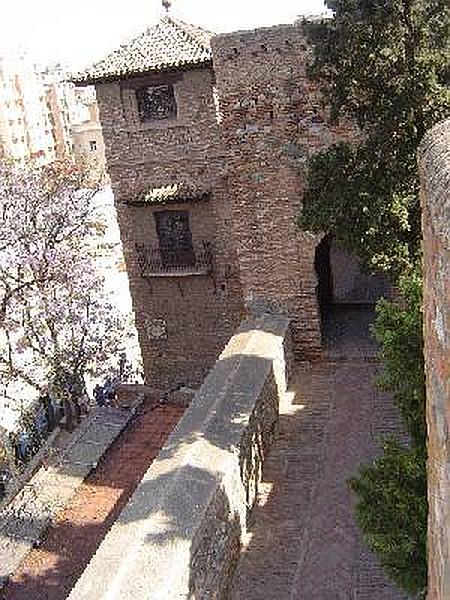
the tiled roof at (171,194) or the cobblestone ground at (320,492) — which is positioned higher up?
the tiled roof at (171,194)

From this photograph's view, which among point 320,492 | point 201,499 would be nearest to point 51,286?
point 320,492

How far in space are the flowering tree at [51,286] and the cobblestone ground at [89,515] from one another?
250 centimetres

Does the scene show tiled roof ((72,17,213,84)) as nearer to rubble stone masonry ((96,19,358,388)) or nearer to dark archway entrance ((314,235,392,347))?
rubble stone masonry ((96,19,358,388))

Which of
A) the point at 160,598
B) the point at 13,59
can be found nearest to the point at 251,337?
the point at 160,598

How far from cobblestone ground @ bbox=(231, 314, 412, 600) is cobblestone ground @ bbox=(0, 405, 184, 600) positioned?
2.94 metres

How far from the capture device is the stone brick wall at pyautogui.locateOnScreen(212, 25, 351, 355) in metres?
11.2

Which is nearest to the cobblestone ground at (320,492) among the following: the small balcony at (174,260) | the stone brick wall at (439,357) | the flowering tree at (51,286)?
the stone brick wall at (439,357)

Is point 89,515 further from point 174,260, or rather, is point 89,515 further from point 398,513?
point 398,513

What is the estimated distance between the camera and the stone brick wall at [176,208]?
14461 mm

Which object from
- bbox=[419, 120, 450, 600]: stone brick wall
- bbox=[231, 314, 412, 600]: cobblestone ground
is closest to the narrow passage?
bbox=[231, 314, 412, 600]: cobblestone ground

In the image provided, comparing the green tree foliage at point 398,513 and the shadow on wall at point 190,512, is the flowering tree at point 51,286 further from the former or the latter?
the green tree foliage at point 398,513

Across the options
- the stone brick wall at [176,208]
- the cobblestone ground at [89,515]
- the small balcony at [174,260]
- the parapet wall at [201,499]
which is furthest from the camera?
the small balcony at [174,260]

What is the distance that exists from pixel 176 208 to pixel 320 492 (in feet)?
24.7

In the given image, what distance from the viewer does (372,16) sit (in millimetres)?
Answer: 8266
